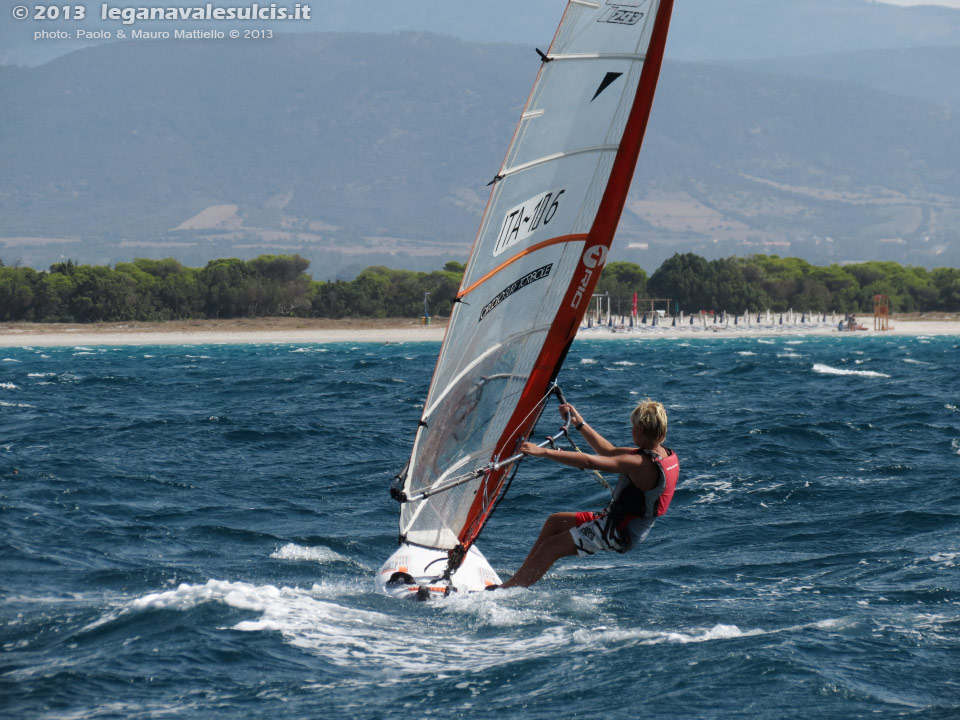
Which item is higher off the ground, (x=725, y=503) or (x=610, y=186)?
(x=610, y=186)

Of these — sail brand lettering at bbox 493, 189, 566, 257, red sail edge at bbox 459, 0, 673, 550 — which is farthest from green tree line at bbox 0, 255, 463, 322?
sail brand lettering at bbox 493, 189, 566, 257

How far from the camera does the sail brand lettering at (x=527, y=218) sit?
8539mm

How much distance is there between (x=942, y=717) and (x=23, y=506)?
10.00 meters

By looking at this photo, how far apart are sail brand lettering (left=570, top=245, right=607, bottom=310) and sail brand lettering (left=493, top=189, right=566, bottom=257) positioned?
394 mm

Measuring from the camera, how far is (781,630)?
813cm

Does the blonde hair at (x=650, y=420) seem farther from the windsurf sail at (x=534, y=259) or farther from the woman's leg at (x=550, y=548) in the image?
the windsurf sail at (x=534, y=259)

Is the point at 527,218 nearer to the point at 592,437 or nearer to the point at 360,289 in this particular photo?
the point at 592,437

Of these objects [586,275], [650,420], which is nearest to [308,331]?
[586,275]

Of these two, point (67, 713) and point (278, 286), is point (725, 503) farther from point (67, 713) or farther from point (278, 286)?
point (278, 286)

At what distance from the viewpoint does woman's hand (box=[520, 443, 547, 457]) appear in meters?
7.35

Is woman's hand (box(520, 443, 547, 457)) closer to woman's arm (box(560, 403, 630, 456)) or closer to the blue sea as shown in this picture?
woman's arm (box(560, 403, 630, 456))

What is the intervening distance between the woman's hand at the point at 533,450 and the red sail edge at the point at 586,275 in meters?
1.25

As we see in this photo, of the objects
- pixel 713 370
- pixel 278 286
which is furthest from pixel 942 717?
pixel 278 286

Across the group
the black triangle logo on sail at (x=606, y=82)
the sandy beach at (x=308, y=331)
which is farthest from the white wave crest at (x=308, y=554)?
the sandy beach at (x=308, y=331)
